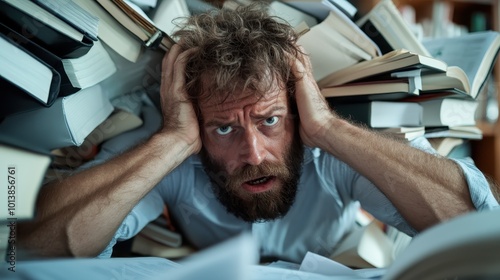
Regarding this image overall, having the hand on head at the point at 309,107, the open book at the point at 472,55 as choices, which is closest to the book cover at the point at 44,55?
the hand on head at the point at 309,107

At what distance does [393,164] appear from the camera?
857mm

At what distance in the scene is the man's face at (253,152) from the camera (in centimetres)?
88

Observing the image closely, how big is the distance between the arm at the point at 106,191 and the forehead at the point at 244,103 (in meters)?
0.05

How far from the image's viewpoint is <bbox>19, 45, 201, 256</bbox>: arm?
0.81 meters

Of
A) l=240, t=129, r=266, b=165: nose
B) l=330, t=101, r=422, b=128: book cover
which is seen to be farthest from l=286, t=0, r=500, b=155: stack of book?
l=240, t=129, r=266, b=165: nose

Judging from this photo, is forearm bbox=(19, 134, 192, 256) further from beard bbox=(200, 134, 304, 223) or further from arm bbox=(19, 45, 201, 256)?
beard bbox=(200, 134, 304, 223)

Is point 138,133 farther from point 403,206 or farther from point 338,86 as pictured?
point 403,206

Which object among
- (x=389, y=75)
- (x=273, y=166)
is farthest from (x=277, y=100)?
(x=389, y=75)

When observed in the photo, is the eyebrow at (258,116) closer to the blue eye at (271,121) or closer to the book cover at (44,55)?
the blue eye at (271,121)

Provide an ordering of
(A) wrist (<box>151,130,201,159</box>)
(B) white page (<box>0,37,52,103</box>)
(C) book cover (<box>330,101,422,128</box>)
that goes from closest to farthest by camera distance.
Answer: (B) white page (<box>0,37,52,103</box>) → (A) wrist (<box>151,130,201,159</box>) → (C) book cover (<box>330,101,422,128</box>)

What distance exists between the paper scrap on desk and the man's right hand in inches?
12.4

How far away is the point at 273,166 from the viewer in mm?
912

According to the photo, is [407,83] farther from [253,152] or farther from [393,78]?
[253,152]

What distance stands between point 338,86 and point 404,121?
0.16 m
